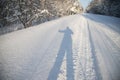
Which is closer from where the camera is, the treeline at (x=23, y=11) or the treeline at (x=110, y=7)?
the treeline at (x=23, y=11)

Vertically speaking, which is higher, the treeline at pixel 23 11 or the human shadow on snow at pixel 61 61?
the treeline at pixel 23 11

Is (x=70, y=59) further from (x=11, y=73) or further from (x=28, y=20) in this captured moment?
(x=28, y=20)

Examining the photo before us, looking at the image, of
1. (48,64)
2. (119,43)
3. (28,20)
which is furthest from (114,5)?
(48,64)

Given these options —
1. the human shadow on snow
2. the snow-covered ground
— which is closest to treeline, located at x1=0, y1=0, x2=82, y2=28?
the snow-covered ground

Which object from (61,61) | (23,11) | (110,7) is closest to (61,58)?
(61,61)

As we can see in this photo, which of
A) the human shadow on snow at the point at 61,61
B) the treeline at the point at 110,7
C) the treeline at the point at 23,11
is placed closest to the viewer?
the human shadow on snow at the point at 61,61

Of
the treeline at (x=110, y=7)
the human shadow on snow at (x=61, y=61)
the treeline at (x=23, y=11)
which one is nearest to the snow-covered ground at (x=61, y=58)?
the human shadow on snow at (x=61, y=61)

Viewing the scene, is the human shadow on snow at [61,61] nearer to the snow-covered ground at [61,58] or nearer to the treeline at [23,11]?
the snow-covered ground at [61,58]

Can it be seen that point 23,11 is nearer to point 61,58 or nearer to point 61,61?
point 61,58

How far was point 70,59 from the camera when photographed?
8.23 metres

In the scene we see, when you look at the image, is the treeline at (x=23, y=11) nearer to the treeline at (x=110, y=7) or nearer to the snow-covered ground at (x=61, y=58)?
the snow-covered ground at (x=61, y=58)

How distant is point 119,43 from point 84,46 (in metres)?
2.44

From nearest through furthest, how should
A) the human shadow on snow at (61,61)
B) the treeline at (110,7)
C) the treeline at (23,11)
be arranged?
the human shadow on snow at (61,61)
the treeline at (23,11)
the treeline at (110,7)

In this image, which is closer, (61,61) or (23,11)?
(61,61)
